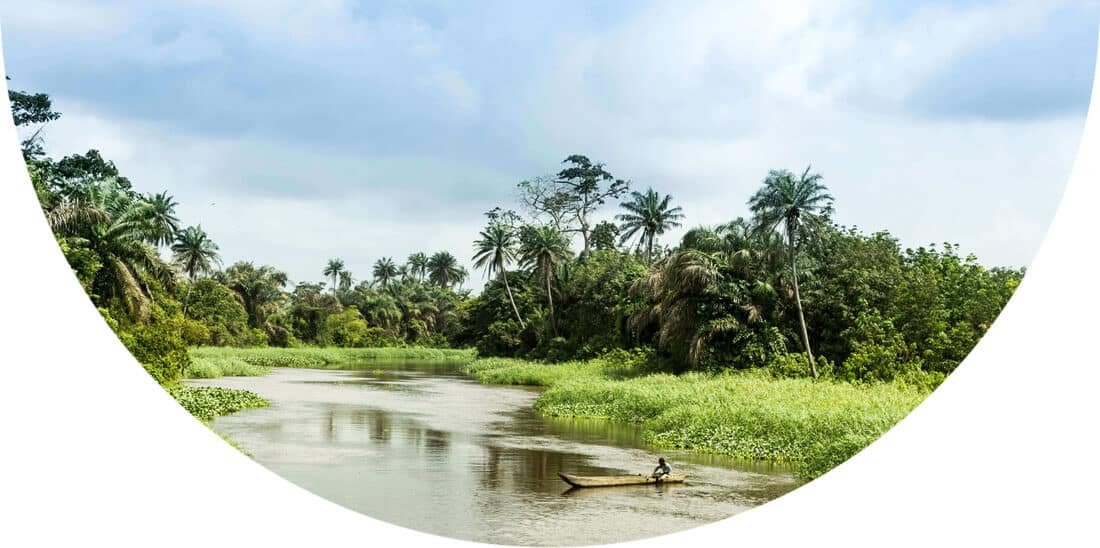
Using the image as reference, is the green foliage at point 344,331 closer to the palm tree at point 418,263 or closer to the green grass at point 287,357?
the green grass at point 287,357

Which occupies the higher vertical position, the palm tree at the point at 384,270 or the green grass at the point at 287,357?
the palm tree at the point at 384,270

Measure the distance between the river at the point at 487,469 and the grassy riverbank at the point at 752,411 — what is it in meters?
0.52

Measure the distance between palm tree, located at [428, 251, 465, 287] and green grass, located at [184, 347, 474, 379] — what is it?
18.9 m

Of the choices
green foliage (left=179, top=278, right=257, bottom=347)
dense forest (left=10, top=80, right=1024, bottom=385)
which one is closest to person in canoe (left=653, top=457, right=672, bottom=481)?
dense forest (left=10, top=80, right=1024, bottom=385)

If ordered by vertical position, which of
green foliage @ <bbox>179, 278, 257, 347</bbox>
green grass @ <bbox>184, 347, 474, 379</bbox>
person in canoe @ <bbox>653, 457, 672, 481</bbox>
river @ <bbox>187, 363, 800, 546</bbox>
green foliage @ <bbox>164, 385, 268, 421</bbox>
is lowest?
river @ <bbox>187, 363, 800, 546</bbox>

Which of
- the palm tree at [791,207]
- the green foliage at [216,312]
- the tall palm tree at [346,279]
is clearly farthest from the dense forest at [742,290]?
the tall palm tree at [346,279]

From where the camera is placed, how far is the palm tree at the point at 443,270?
2788 inches

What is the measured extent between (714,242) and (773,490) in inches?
482

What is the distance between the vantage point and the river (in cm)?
869

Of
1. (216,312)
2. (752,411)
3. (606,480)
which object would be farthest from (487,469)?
(216,312)

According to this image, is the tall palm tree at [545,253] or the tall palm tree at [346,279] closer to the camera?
the tall palm tree at [545,253]

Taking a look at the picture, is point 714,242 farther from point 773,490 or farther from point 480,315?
point 480,315

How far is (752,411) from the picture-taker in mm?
14312

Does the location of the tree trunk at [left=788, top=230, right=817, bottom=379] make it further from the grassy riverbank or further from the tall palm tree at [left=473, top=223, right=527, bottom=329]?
the tall palm tree at [left=473, top=223, right=527, bottom=329]
